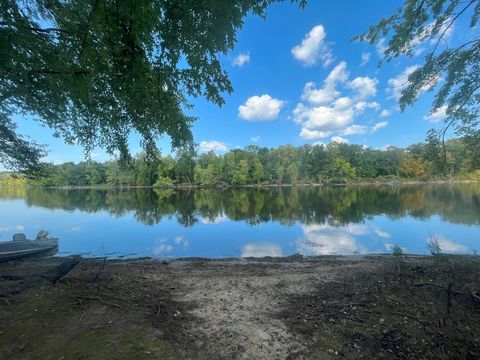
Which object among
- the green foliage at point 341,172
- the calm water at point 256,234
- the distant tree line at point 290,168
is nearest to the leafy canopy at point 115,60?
the calm water at point 256,234

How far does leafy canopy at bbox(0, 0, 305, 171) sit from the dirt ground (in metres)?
3.36

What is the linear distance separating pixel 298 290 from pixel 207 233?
1091cm

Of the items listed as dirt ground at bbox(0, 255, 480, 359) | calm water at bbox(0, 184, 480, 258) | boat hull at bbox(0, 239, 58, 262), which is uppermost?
dirt ground at bbox(0, 255, 480, 359)

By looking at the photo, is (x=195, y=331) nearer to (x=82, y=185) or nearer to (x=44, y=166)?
(x=44, y=166)

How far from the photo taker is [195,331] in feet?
12.1

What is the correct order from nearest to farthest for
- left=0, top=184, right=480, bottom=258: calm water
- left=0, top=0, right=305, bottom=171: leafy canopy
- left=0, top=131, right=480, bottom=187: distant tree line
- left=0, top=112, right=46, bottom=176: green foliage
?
left=0, top=0, right=305, bottom=171: leafy canopy, left=0, top=112, right=46, bottom=176: green foliage, left=0, top=184, right=480, bottom=258: calm water, left=0, top=131, right=480, bottom=187: distant tree line

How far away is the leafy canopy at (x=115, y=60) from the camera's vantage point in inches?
110

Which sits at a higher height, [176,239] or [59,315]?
[59,315]

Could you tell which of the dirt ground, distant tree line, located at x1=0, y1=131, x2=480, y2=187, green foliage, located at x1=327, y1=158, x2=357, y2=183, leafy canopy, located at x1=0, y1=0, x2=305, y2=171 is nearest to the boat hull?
the dirt ground

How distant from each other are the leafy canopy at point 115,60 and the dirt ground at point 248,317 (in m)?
3.36

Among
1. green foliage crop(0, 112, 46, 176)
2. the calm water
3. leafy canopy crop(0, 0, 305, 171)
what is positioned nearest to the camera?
leafy canopy crop(0, 0, 305, 171)

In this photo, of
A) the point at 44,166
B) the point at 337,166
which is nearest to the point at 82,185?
the point at 337,166

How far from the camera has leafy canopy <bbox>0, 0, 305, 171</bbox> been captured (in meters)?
2.80

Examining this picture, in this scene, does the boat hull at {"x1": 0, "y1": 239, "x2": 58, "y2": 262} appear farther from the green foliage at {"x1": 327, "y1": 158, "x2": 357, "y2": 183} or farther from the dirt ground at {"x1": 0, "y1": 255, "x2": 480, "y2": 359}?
the green foliage at {"x1": 327, "y1": 158, "x2": 357, "y2": 183}
